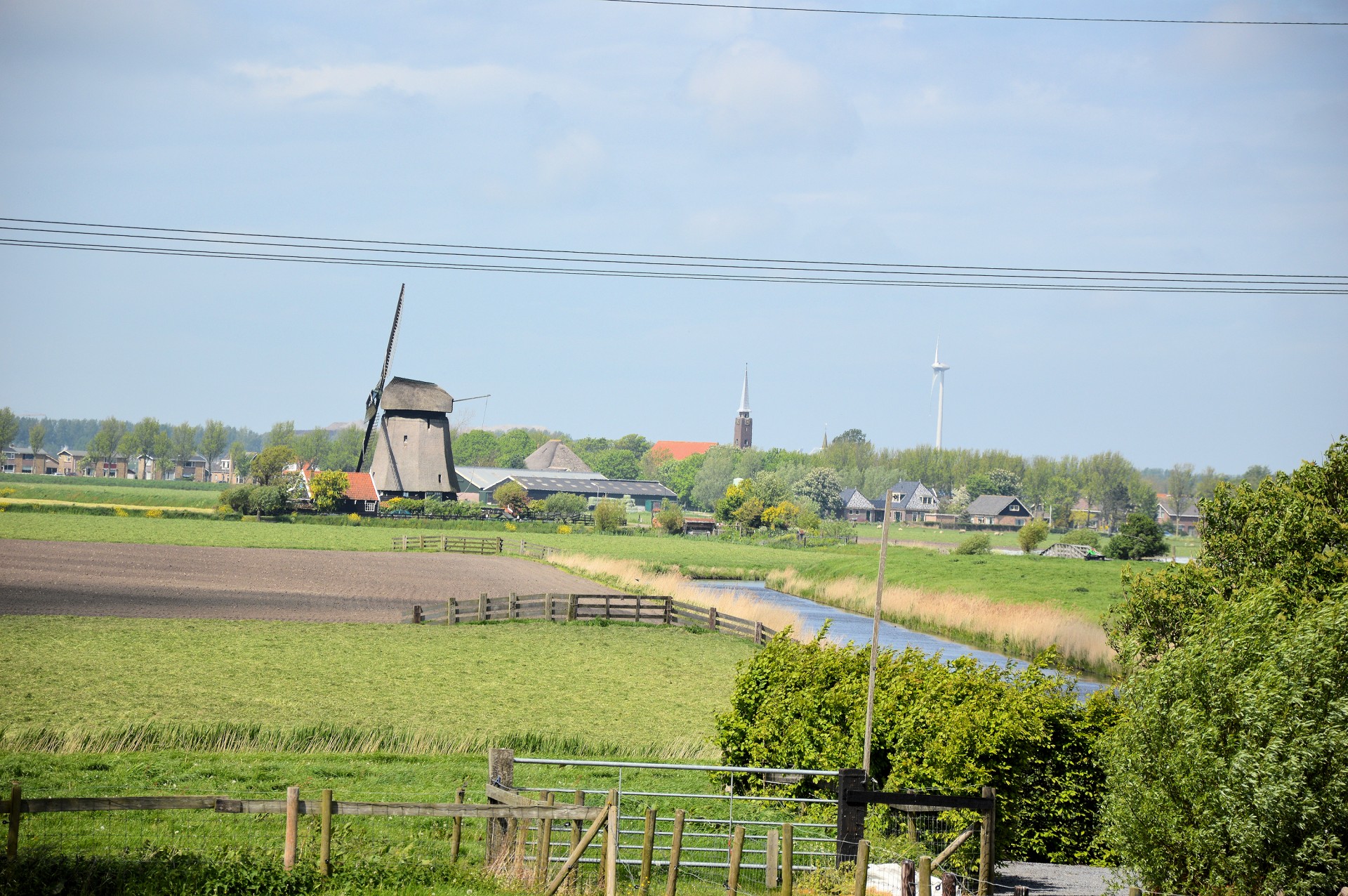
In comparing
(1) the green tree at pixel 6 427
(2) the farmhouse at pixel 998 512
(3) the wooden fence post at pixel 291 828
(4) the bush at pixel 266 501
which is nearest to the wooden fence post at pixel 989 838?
(3) the wooden fence post at pixel 291 828

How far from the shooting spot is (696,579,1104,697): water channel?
3688 centimetres

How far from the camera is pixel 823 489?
149m

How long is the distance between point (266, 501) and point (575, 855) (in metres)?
87.2

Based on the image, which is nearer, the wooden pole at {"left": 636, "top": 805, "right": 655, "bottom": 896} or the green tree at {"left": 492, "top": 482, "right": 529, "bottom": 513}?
the wooden pole at {"left": 636, "top": 805, "right": 655, "bottom": 896}

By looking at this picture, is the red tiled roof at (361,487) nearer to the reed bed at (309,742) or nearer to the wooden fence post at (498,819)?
the reed bed at (309,742)

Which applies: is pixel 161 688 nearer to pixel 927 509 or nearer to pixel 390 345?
pixel 390 345

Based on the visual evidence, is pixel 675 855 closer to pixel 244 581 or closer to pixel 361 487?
pixel 244 581

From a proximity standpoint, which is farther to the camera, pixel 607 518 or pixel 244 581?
pixel 607 518

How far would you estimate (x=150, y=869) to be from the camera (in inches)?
423

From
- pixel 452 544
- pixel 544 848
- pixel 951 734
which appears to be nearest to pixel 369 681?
pixel 544 848

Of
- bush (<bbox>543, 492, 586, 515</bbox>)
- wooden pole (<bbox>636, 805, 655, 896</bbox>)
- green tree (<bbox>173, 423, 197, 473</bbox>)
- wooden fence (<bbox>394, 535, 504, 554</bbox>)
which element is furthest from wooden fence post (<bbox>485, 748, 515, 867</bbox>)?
green tree (<bbox>173, 423, 197, 473</bbox>)

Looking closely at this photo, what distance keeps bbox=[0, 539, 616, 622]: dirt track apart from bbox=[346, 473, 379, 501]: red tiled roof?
34.7m

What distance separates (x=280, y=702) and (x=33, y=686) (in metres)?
5.30

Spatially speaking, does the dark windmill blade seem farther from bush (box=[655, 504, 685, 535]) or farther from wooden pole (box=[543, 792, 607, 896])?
wooden pole (box=[543, 792, 607, 896])
